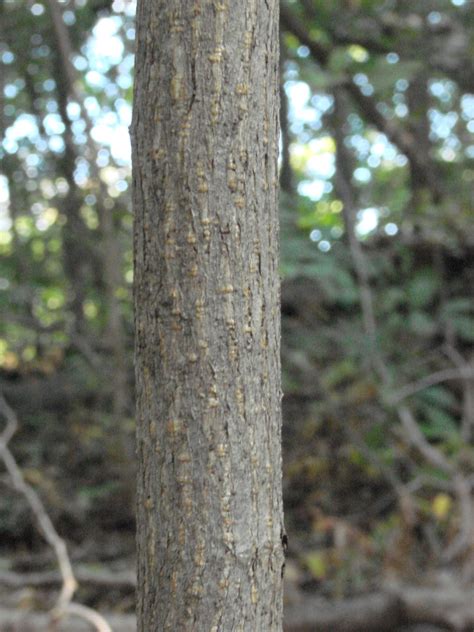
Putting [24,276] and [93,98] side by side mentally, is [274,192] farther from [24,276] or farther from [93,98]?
[24,276]

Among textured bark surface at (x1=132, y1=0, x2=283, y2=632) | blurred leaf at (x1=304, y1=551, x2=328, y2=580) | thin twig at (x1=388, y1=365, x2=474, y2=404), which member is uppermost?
textured bark surface at (x1=132, y1=0, x2=283, y2=632)

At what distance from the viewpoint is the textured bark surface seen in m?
1.00

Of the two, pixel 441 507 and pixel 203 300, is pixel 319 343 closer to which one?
pixel 441 507

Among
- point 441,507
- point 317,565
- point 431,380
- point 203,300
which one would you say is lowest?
point 317,565

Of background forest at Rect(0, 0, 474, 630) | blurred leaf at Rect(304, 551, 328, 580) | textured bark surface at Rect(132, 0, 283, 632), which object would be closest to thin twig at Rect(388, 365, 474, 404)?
background forest at Rect(0, 0, 474, 630)

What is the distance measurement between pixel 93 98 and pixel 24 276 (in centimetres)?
160

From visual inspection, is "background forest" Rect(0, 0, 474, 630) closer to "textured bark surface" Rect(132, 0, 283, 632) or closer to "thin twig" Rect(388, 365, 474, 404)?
"thin twig" Rect(388, 365, 474, 404)

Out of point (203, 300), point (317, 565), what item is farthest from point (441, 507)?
point (203, 300)

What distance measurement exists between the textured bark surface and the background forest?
292 cm

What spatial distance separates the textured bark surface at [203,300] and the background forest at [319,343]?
292 centimetres

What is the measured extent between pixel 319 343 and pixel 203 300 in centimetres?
489

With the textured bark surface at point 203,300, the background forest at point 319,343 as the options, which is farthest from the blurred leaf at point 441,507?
the textured bark surface at point 203,300

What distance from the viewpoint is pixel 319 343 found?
584cm

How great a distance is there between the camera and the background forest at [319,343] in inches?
173
